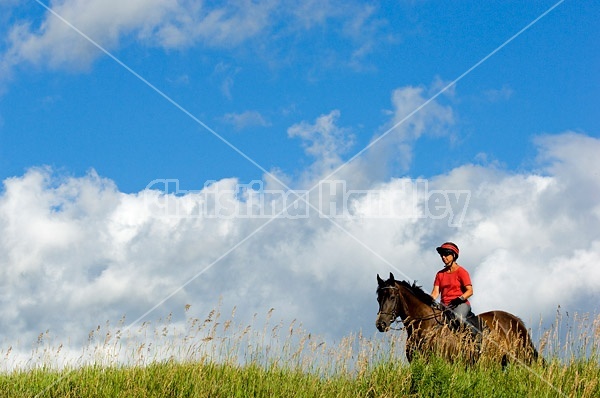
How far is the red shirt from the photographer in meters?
Answer: 14.5

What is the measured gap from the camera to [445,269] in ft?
48.2

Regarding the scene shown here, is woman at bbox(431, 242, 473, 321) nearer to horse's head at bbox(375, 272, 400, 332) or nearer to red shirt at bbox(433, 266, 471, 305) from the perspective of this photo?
red shirt at bbox(433, 266, 471, 305)

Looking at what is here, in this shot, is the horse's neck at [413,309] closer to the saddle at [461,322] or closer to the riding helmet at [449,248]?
the saddle at [461,322]

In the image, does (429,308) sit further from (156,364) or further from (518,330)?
(156,364)

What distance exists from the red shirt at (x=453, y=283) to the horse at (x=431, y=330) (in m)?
0.32

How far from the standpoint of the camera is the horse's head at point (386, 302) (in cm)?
1373

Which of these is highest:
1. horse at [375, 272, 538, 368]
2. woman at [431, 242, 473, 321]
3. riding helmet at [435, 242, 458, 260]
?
riding helmet at [435, 242, 458, 260]

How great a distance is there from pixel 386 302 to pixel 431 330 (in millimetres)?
1100

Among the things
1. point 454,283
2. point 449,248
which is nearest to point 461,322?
point 454,283

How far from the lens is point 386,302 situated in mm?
13938

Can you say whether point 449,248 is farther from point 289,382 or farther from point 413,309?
point 289,382

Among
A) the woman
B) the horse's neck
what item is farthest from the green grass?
the woman

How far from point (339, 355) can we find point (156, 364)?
317 centimetres

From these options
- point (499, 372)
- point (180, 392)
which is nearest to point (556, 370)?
point (499, 372)
